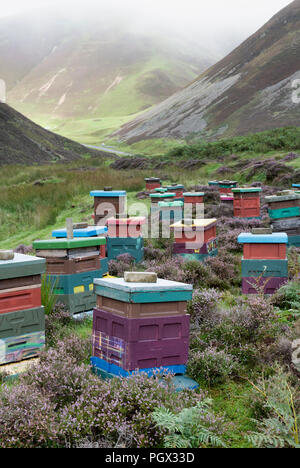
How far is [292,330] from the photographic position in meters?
6.29

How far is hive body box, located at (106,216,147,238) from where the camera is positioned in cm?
1027

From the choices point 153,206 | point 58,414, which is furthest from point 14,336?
point 153,206

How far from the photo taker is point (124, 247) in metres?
10.6

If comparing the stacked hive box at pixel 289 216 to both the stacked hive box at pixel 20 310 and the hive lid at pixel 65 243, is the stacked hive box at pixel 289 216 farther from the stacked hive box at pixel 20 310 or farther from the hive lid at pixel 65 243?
the stacked hive box at pixel 20 310

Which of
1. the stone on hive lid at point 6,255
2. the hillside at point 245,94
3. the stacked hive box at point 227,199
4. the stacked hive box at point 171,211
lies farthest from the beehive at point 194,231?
the hillside at point 245,94

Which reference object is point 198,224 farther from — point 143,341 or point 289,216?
point 143,341

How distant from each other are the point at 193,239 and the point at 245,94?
203 ft

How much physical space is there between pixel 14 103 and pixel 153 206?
195 m

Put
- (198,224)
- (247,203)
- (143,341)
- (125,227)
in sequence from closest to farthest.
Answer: (143,341) → (198,224) → (125,227) → (247,203)

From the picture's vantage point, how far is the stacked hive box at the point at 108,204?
500 inches

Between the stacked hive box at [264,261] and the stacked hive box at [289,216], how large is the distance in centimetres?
288

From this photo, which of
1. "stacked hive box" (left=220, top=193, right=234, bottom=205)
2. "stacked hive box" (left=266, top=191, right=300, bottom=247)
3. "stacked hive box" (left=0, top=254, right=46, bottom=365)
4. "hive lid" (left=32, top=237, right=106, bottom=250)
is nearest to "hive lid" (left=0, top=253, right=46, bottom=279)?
"stacked hive box" (left=0, top=254, right=46, bottom=365)

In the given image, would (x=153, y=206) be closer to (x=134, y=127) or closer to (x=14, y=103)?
(x=134, y=127)

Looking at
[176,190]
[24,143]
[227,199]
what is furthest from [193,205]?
[24,143]
